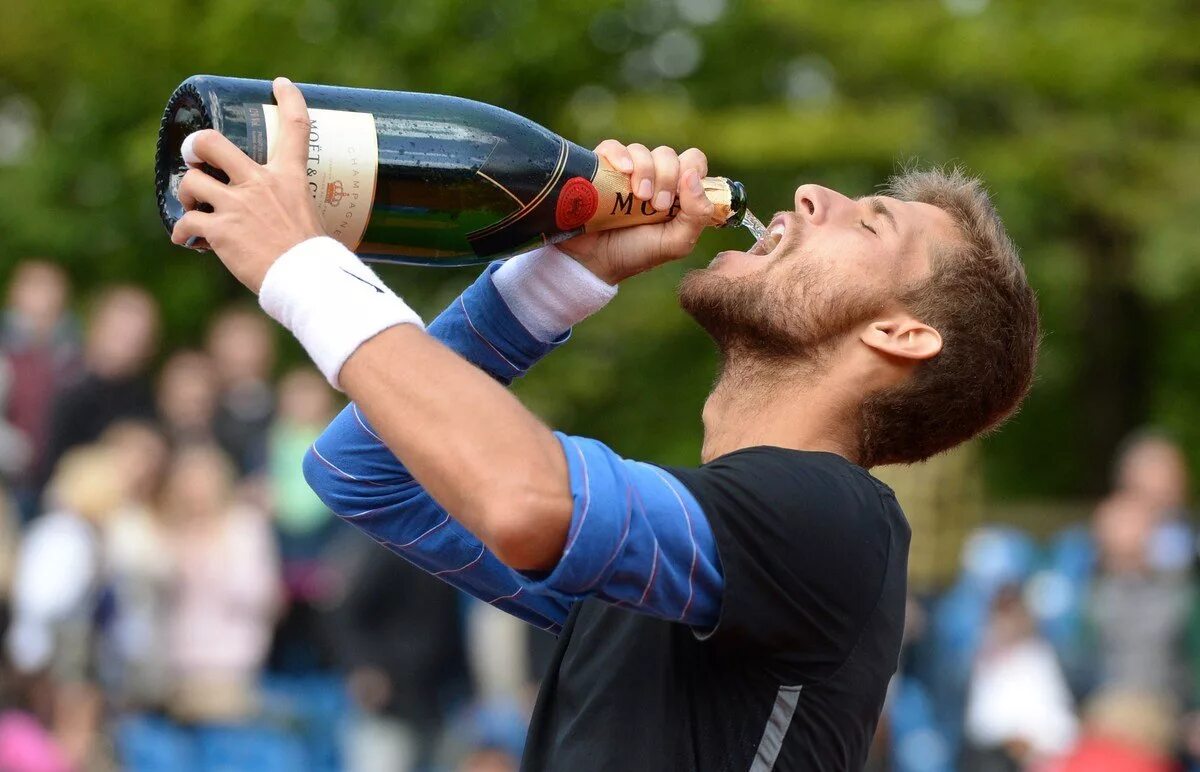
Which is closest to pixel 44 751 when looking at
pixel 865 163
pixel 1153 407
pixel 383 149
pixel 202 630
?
pixel 202 630

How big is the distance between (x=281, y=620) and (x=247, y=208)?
6.61m

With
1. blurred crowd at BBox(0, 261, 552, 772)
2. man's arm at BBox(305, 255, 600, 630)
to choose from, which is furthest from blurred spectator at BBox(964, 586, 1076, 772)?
man's arm at BBox(305, 255, 600, 630)

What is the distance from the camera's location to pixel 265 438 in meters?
8.30

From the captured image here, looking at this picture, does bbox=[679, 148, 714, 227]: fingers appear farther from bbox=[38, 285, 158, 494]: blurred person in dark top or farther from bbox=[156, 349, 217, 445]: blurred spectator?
bbox=[156, 349, 217, 445]: blurred spectator

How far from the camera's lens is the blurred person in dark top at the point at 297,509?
816 centimetres

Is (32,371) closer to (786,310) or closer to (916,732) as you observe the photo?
(916,732)

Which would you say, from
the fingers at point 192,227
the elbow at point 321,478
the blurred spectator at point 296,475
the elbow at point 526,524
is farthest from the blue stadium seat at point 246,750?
the elbow at point 526,524

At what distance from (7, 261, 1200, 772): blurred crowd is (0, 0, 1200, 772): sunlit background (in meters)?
0.02

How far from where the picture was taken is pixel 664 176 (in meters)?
2.53

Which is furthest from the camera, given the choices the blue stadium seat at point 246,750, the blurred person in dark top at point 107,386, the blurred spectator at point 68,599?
the blue stadium seat at point 246,750

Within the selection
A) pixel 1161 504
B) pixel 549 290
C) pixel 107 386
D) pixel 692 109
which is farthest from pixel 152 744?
pixel 692 109

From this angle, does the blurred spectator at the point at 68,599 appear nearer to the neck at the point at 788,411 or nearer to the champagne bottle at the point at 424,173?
the champagne bottle at the point at 424,173

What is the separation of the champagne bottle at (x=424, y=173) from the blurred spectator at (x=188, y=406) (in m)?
5.66

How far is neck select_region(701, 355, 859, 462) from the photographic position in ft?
8.05
